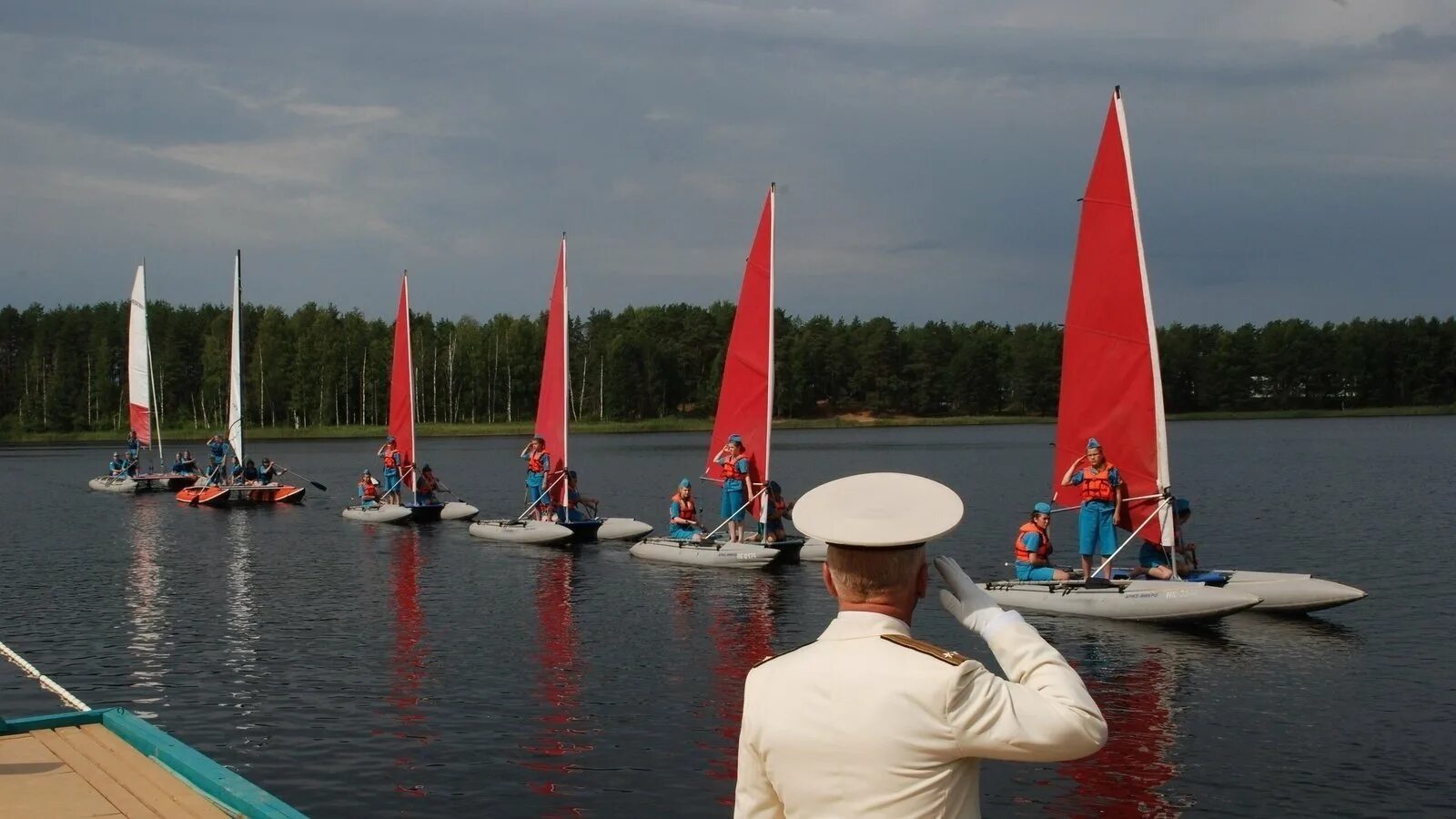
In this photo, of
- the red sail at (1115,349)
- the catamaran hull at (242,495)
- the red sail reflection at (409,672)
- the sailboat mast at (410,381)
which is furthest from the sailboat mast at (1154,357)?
the catamaran hull at (242,495)

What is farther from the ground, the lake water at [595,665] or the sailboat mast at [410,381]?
the sailboat mast at [410,381]

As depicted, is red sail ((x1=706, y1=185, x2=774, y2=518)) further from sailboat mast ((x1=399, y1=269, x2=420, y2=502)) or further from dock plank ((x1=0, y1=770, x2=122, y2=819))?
dock plank ((x1=0, y1=770, x2=122, y2=819))

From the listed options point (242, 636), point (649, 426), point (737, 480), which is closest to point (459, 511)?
point (737, 480)

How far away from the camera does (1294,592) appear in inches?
838

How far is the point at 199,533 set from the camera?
3891cm

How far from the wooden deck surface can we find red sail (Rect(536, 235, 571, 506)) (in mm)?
24367

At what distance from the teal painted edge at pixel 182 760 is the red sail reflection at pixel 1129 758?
6.86 metres

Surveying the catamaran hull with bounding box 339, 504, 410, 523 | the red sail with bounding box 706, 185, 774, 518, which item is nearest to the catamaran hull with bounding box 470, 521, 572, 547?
the red sail with bounding box 706, 185, 774, 518

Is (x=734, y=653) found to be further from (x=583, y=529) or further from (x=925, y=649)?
(x=925, y=649)

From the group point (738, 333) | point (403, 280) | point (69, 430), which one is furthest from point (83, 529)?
point (69, 430)

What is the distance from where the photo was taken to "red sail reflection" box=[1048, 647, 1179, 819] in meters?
12.2

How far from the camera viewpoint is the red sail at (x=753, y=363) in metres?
29.7

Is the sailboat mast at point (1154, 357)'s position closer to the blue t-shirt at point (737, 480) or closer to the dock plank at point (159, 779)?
the blue t-shirt at point (737, 480)

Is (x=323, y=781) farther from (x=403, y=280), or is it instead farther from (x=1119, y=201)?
(x=403, y=280)
